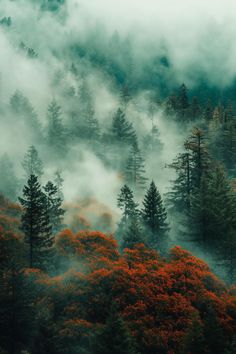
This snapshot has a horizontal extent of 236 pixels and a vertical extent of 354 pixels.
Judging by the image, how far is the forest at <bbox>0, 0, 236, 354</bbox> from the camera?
3114 centimetres

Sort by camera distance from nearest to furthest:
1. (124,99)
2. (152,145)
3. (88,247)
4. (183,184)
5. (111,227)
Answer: (88,247), (183,184), (111,227), (152,145), (124,99)

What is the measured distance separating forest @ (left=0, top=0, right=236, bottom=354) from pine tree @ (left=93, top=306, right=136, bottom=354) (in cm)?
7

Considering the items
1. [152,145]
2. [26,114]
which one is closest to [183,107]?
[152,145]

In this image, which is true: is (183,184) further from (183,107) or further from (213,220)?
(183,107)

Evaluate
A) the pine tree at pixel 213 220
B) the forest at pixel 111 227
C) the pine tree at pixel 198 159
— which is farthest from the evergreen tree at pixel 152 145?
the pine tree at pixel 213 220

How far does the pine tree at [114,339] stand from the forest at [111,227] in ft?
0.22

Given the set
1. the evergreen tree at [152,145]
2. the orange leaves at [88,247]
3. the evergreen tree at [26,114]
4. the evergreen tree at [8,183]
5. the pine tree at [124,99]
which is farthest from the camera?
the pine tree at [124,99]

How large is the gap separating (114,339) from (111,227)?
119ft

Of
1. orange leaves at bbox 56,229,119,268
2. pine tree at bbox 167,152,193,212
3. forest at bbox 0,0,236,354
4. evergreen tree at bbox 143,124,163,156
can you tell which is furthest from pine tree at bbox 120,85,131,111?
orange leaves at bbox 56,229,119,268

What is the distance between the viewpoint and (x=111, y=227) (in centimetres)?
6262

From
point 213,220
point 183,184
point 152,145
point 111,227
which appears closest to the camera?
point 213,220

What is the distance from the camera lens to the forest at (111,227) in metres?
31.1

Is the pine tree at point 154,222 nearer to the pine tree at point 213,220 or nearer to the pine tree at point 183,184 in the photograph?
the pine tree at point 213,220

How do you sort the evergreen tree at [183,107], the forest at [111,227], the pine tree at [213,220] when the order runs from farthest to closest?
1. the evergreen tree at [183,107]
2. the pine tree at [213,220]
3. the forest at [111,227]
